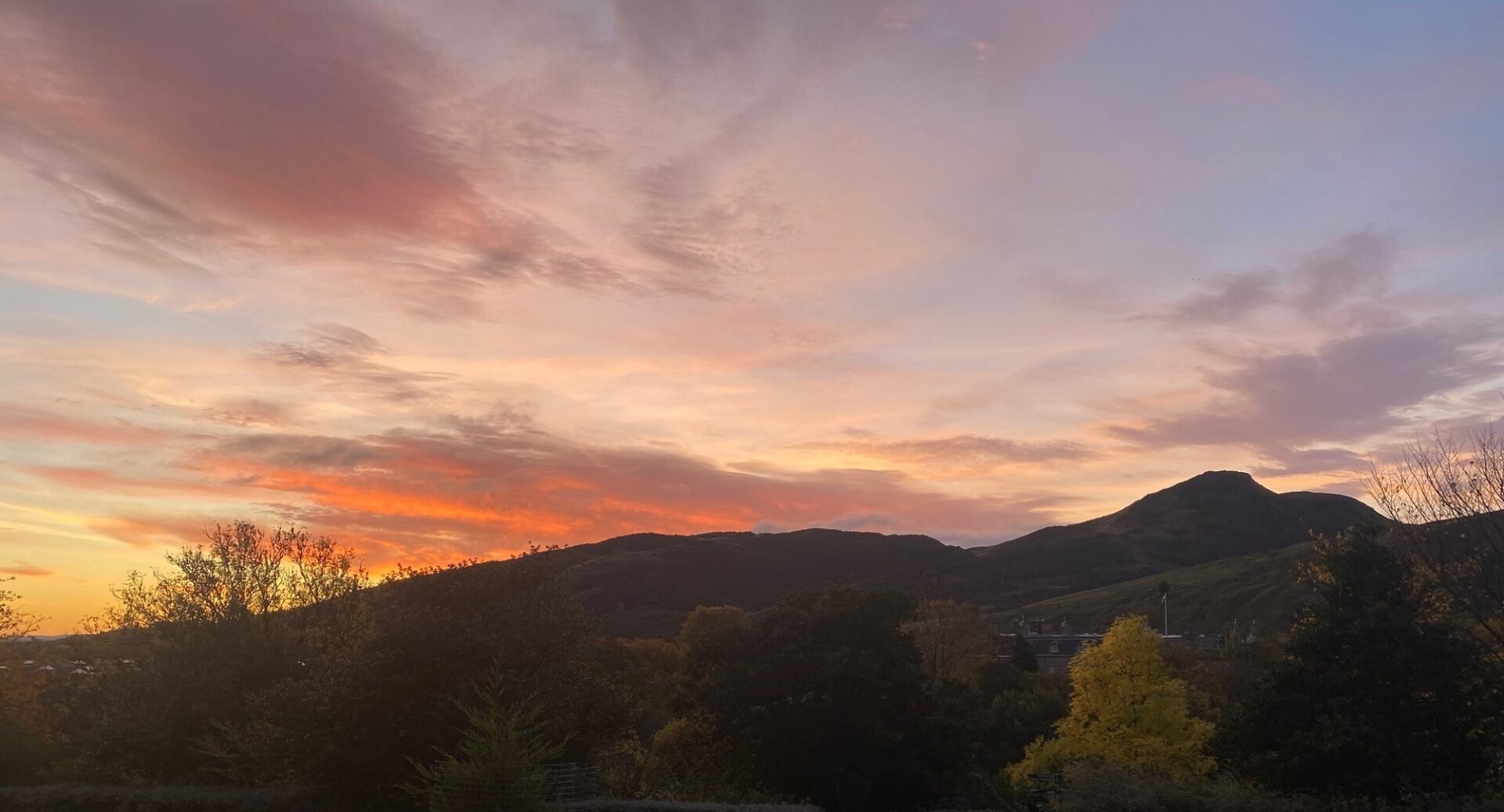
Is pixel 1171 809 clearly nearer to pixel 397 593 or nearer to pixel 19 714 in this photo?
pixel 397 593

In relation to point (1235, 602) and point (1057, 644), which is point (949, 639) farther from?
point (1235, 602)

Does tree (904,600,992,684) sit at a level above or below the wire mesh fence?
→ above

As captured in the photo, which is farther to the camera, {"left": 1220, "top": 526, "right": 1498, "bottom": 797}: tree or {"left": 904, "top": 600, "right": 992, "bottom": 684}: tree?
{"left": 904, "top": 600, "right": 992, "bottom": 684}: tree

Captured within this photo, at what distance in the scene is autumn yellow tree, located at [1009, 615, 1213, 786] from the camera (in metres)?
39.4

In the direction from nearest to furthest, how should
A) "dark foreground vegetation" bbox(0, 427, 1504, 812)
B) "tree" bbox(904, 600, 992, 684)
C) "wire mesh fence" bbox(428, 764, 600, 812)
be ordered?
"wire mesh fence" bbox(428, 764, 600, 812) < "dark foreground vegetation" bbox(0, 427, 1504, 812) < "tree" bbox(904, 600, 992, 684)

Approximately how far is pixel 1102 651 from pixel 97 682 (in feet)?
131

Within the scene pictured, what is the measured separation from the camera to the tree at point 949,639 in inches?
3091

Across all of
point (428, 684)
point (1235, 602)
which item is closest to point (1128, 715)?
point (428, 684)

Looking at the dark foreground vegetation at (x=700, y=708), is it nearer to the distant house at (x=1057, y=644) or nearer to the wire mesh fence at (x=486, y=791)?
the wire mesh fence at (x=486, y=791)

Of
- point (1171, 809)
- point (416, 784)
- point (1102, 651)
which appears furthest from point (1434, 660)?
point (416, 784)

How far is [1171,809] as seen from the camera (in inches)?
836

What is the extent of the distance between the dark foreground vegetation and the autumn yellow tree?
0.11m

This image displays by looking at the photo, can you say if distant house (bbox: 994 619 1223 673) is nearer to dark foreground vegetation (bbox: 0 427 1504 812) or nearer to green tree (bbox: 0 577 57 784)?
dark foreground vegetation (bbox: 0 427 1504 812)

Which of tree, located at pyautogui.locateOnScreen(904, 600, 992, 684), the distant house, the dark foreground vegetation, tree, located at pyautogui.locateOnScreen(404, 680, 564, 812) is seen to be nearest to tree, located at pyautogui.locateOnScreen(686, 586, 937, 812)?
the dark foreground vegetation
